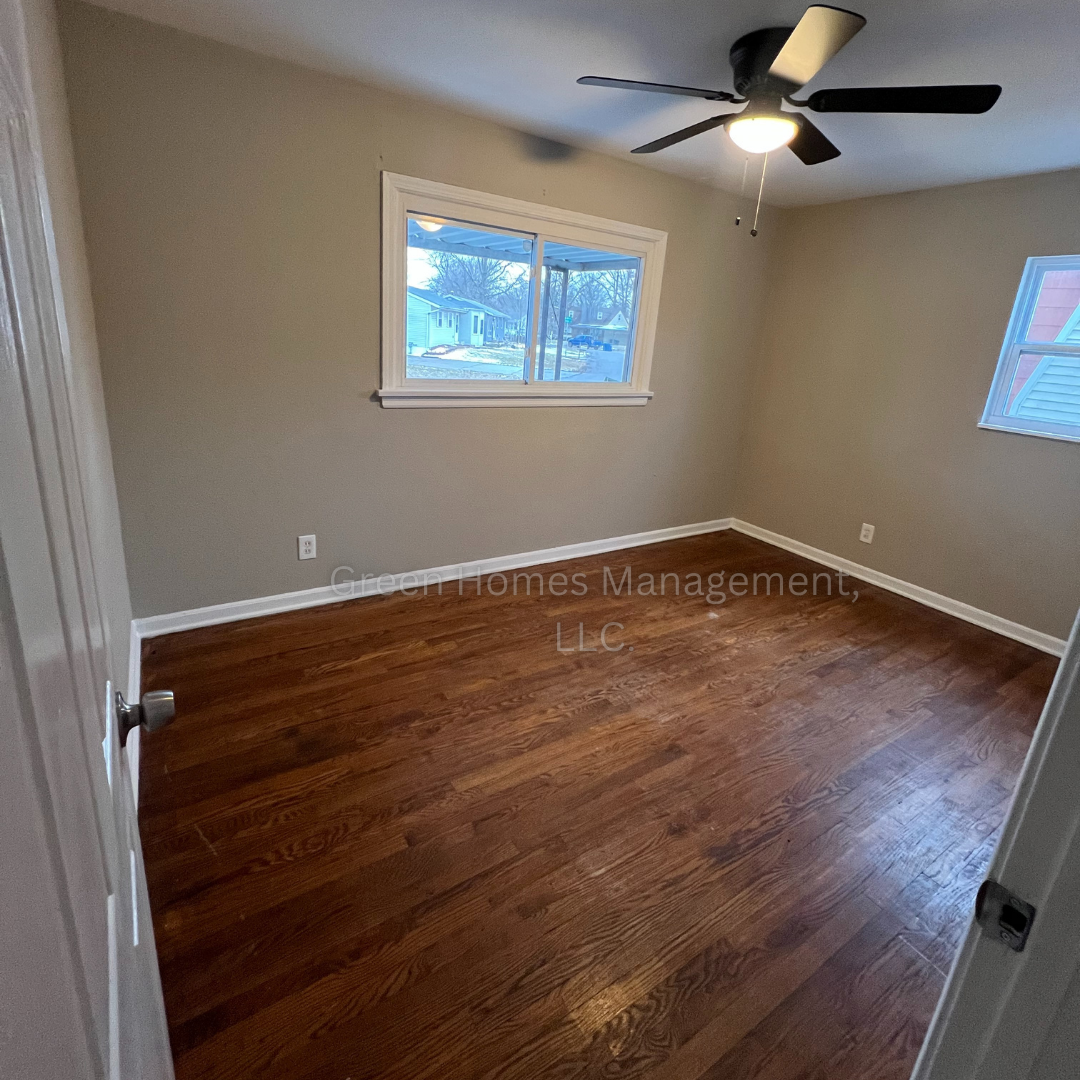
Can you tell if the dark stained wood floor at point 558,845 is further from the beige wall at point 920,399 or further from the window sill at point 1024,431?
the window sill at point 1024,431

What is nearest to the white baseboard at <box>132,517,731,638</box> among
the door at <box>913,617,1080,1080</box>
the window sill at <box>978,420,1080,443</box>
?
the window sill at <box>978,420,1080,443</box>

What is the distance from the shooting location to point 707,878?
1681 mm

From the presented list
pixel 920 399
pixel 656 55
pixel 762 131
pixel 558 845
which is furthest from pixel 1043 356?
pixel 558 845

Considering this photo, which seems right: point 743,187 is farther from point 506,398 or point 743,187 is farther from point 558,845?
point 558,845

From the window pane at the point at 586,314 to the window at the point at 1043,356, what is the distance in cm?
202

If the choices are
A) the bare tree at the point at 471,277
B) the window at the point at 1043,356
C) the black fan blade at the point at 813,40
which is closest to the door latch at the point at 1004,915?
the black fan blade at the point at 813,40

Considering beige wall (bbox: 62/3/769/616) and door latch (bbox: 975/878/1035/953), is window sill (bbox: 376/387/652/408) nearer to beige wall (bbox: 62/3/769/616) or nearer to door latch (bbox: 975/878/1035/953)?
beige wall (bbox: 62/3/769/616)

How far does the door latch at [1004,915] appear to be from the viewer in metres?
0.52

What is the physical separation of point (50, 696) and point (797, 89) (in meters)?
2.46

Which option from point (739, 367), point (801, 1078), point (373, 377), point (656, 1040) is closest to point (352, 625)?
point (373, 377)

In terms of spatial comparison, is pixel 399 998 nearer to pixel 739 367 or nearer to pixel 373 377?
pixel 373 377

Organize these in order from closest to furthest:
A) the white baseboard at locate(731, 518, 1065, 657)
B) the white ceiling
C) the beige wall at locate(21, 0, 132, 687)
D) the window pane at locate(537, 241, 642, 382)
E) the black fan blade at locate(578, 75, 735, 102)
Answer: the beige wall at locate(21, 0, 132, 687) < the white ceiling < the black fan blade at locate(578, 75, 735, 102) < the white baseboard at locate(731, 518, 1065, 657) < the window pane at locate(537, 241, 642, 382)

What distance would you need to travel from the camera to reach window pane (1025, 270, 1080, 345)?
296 cm

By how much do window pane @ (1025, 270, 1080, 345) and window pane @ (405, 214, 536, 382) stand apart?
2622mm
